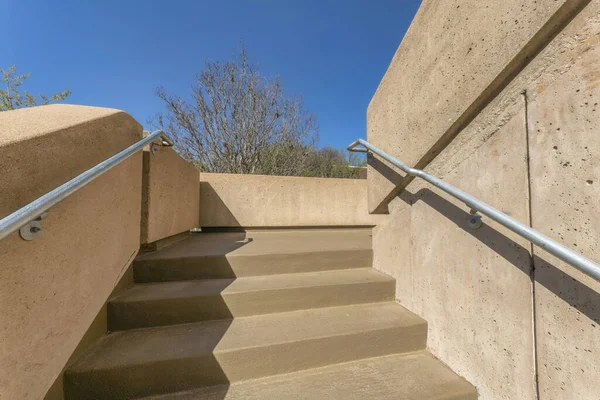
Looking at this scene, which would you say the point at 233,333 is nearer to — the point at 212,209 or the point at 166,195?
the point at 166,195

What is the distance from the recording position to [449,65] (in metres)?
1.56

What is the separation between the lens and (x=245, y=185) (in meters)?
4.00

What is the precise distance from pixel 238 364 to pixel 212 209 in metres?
2.76

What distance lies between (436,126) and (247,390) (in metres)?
1.94

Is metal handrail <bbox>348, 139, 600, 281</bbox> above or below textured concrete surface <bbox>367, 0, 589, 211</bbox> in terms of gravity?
below

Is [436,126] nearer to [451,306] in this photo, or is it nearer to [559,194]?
[559,194]

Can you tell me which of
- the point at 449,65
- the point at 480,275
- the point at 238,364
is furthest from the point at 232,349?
the point at 449,65

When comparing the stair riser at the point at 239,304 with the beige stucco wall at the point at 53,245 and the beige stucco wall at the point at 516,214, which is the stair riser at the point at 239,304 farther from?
the beige stucco wall at the point at 516,214

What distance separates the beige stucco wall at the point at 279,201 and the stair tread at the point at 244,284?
1.92 m

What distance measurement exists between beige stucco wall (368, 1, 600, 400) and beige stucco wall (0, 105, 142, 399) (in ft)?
6.48

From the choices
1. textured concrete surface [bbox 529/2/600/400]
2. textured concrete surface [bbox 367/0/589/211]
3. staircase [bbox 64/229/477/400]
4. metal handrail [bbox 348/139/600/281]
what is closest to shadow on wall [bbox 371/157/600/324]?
textured concrete surface [bbox 529/2/600/400]

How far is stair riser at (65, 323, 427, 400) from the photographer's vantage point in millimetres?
1259

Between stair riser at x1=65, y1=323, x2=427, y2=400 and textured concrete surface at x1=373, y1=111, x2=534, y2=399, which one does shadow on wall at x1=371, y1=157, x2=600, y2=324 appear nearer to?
textured concrete surface at x1=373, y1=111, x2=534, y2=399

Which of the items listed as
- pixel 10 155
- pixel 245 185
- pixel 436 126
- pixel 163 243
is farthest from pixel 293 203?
pixel 10 155
